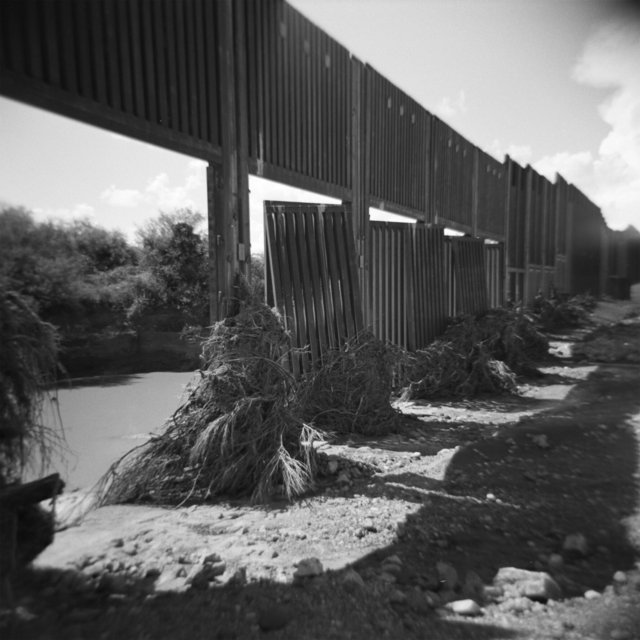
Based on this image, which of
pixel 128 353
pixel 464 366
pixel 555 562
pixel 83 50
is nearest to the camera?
pixel 555 562

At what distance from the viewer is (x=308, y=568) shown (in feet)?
7.86

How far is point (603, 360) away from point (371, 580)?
9603 mm

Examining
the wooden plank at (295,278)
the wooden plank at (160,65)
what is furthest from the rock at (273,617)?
the wooden plank at (295,278)

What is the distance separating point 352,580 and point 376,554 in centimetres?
34

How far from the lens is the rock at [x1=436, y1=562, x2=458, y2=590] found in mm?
2352

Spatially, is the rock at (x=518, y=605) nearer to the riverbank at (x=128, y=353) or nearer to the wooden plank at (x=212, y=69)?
the riverbank at (x=128, y=353)

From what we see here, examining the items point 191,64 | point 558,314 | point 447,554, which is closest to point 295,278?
point 191,64

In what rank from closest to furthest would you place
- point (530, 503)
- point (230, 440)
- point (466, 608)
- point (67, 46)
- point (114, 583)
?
point (466, 608)
point (114, 583)
point (67, 46)
point (530, 503)
point (230, 440)

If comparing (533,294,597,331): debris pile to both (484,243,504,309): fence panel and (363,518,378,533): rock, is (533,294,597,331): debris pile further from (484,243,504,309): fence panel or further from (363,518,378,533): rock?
(363,518,378,533): rock

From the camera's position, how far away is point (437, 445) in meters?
4.79

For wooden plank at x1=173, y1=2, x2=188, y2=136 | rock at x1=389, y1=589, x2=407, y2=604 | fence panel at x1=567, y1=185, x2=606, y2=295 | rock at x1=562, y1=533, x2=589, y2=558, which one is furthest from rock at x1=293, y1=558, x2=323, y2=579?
fence panel at x1=567, y1=185, x2=606, y2=295

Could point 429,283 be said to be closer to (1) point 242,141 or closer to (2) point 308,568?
(1) point 242,141

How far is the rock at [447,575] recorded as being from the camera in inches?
92.6

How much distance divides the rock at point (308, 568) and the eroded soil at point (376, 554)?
0.13 feet
